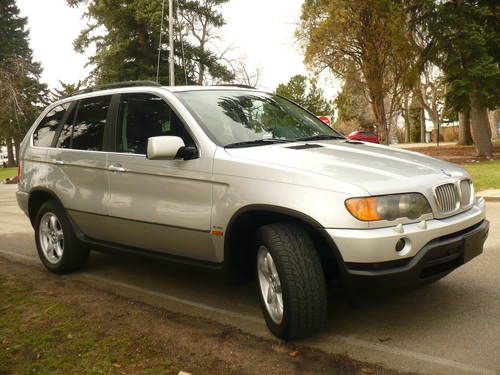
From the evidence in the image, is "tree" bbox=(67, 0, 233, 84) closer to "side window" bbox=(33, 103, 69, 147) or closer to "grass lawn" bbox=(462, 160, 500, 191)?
"grass lawn" bbox=(462, 160, 500, 191)

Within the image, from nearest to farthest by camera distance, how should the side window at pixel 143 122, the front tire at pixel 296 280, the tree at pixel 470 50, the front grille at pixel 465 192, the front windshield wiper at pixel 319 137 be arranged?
1. the front tire at pixel 296 280
2. the front grille at pixel 465 192
3. the side window at pixel 143 122
4. the front windshield wiper at pixel 319 137
5. the tree at pixel 470 50

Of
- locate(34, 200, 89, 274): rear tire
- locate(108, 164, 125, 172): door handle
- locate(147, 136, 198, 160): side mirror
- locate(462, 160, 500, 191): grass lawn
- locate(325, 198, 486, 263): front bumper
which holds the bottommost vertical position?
locate(462, 160, 500, 191): grass lawn

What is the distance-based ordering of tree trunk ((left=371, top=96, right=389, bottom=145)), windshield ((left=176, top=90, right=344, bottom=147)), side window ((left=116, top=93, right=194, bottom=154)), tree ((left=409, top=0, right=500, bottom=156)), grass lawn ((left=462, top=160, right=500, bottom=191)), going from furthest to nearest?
tree trunk ((left=371, top=96, right=389, bottom=145)), tree ((left=409, top=0, right=500, bottom=156)), grass lawn ((left=462, top=160, right=500, bottom=191)), side window ((left=116, top=93, right=194, bottom=154)), windshield ((left=176, top=90, right=344, bottom=147))

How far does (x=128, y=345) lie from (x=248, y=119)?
1.99 meters

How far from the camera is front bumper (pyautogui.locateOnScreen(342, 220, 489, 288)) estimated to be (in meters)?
3.35

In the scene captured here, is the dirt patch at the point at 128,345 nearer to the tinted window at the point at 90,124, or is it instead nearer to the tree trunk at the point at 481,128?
the tinted window at the point at 90,124

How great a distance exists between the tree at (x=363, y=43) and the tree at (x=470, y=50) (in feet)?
9.23

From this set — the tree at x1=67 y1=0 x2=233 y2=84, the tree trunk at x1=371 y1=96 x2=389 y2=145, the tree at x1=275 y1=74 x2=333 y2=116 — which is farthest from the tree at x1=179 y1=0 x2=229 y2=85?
the tree at x1=275 y1=74 x2=333 y2=116

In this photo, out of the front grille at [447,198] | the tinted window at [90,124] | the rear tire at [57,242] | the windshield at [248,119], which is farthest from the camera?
the rear tire at [57,242]

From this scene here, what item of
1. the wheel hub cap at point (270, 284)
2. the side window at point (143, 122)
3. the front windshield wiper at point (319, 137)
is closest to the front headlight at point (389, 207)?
the wheel hub cap at point (270, 284)

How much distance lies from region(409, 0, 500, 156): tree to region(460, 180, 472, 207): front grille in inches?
650

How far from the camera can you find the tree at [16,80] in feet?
71.3

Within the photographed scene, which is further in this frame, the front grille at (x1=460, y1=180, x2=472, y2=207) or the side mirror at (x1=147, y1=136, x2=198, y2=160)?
the side mirror at (x1=147, y1=136, x2=198, y2=160)

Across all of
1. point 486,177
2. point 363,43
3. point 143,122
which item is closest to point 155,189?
point 143,122
